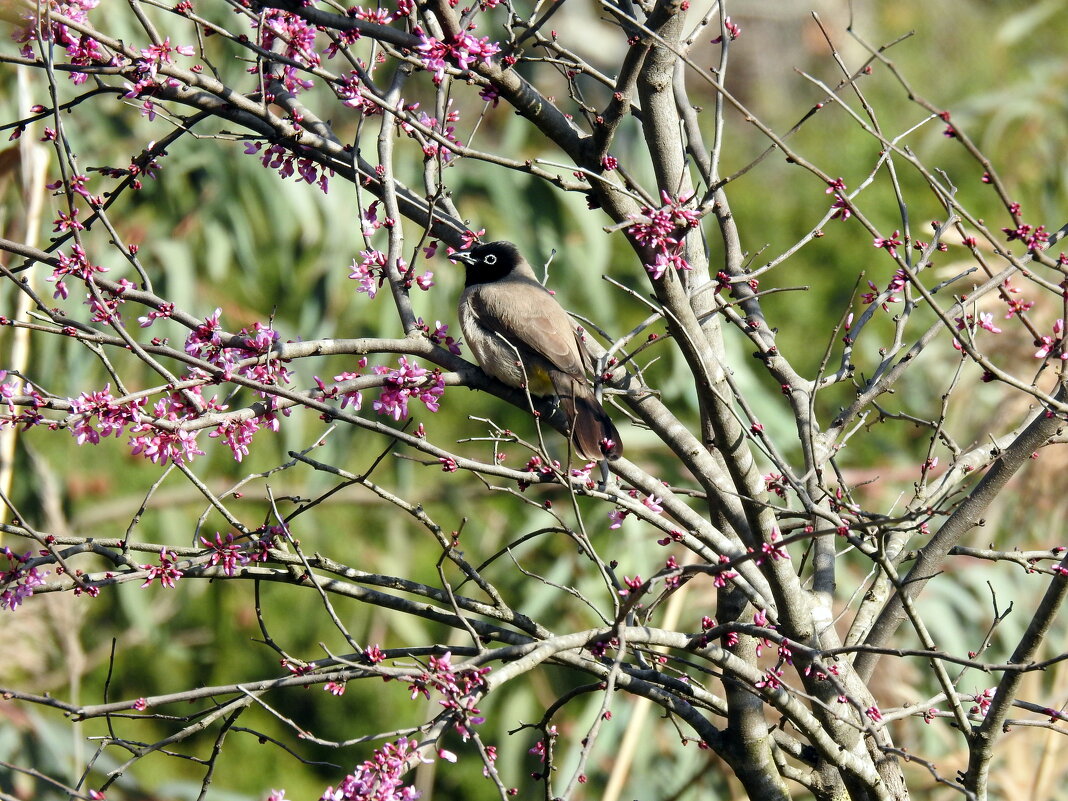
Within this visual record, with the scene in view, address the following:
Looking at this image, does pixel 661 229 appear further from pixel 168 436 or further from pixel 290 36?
pixel 168 436

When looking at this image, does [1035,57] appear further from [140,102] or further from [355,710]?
[140,102]

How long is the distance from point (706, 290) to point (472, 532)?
6.82 m

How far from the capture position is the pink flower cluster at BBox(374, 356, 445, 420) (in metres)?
2.88

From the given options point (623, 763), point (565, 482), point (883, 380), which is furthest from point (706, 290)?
point (623, 763)

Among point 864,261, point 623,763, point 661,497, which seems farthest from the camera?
point 864,261

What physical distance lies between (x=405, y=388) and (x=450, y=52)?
2.82 ft

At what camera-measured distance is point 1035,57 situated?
507 inches

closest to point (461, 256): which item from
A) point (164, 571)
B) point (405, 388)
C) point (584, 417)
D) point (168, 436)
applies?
point (584, 417)

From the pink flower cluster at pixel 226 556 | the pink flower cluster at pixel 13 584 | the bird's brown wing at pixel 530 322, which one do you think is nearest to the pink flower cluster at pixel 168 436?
the pink flower cluster at pixel 226 556

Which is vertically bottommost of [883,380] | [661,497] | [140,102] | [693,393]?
[661,497]

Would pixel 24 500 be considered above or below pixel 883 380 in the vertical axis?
above

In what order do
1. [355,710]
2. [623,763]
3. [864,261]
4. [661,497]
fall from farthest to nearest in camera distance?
[864,261], [355,710], [623,763], [661,497]

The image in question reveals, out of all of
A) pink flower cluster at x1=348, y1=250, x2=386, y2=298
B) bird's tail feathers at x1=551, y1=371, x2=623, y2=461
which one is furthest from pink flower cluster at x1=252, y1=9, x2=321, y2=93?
bird's tail feathers at x1=551, y1=371, x2=623, y2=461

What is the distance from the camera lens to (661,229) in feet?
Result: 8.21
